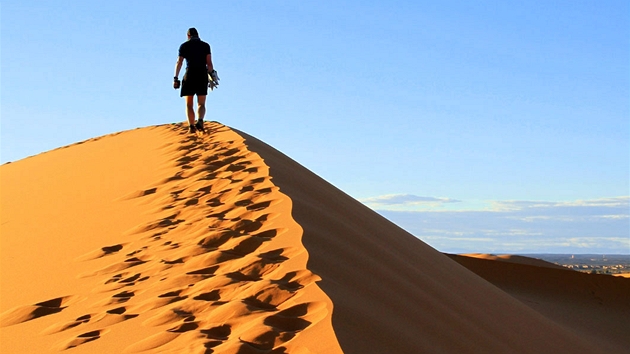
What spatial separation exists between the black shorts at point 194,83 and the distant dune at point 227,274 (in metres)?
0.97

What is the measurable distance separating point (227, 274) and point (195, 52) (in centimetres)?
635

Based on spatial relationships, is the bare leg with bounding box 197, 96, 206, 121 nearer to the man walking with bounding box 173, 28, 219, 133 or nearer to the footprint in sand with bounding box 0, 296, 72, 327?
the man walking with bounding box 173, 28, 219, 133

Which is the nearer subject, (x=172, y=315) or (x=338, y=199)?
(x=172, y=315)

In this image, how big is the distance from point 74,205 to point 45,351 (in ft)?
15.2

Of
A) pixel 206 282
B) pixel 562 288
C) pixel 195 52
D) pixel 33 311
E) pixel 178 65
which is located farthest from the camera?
pixel 562 288

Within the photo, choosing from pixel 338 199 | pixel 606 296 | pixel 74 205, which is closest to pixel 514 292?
pixel 606 296

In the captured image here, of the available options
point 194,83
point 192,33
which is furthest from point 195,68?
point 192,33

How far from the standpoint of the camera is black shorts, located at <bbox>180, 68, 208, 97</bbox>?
10281 mm

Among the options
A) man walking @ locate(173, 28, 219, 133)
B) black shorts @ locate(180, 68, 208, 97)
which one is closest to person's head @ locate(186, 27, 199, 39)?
man walking @ locate(173, 28, 219, 133)

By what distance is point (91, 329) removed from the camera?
400 cm

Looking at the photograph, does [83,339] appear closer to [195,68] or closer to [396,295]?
[396,295]

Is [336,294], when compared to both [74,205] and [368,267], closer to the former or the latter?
[368,267]

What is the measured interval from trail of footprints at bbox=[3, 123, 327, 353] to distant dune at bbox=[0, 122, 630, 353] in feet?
0.04

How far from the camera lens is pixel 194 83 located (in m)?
10.3
